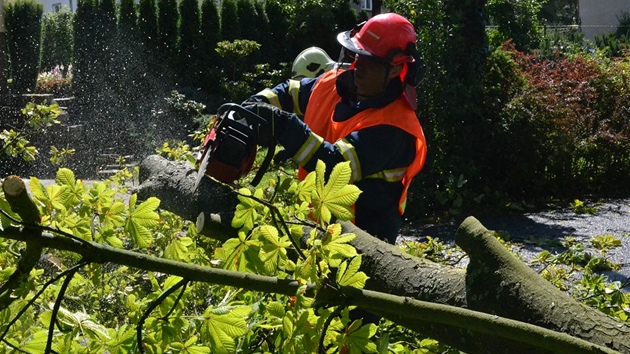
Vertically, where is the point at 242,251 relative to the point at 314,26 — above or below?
above

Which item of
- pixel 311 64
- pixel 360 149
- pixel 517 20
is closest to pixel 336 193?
pixel 360 149

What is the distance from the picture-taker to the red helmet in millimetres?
3586

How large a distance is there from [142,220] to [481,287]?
0.66 m

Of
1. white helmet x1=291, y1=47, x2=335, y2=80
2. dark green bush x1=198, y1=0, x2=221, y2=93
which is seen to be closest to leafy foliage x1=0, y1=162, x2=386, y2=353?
white helmet x1=291, y1=47, x2=335, y2=80

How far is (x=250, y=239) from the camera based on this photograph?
163 cm

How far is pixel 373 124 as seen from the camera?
134 inches

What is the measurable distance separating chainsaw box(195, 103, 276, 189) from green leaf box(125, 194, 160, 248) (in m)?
1.15

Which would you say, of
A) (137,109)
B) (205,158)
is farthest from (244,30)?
(205,158)

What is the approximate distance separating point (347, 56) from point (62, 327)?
2.69 m

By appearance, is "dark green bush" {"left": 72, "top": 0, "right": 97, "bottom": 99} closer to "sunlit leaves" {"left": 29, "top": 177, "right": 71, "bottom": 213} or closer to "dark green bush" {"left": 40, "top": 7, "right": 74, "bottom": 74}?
"dark green bush" {"left": 40, "top": 7, "right": 74, "bottom": 74}

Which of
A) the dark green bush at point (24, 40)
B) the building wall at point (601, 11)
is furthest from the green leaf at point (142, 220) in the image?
the building wall at point (601, 11)

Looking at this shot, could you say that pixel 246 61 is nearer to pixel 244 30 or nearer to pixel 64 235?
pixel 244 30

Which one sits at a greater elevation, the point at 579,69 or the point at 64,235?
the point at 64,235

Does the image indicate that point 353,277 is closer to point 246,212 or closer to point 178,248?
point 246,212
